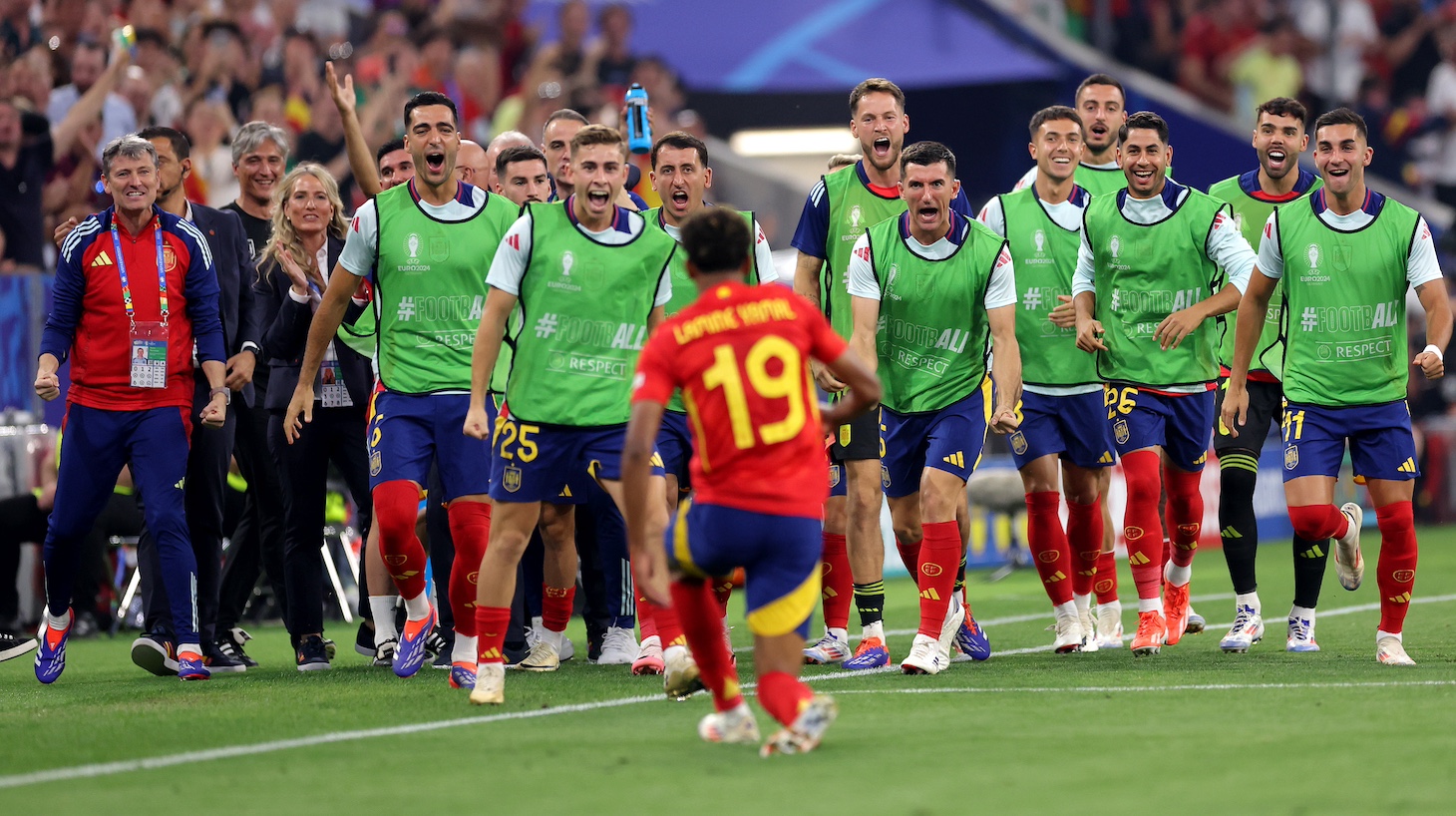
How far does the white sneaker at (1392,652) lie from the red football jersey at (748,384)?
372cm

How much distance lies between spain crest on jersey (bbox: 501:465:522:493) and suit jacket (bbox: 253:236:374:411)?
2.06m

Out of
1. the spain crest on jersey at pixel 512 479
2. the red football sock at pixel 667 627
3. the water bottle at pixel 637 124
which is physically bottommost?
the red football sock at pixel 667 627

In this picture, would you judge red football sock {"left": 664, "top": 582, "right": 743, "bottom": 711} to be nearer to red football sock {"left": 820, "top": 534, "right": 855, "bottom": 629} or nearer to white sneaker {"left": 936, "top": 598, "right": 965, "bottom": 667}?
white sneaker {"left": 936, "top": 598, "right": 965, "bottom": 667}

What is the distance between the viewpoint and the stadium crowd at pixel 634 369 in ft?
26.6

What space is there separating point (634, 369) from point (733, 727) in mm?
2071

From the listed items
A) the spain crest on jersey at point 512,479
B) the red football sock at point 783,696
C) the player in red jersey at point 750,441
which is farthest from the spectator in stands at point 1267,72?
the red football sock at point 783,696

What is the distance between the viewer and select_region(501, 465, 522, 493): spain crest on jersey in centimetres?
791

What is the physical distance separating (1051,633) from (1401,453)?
269 cm

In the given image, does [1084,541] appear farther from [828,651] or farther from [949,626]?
[828,651]

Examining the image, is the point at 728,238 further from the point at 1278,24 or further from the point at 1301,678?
the point at 1278,24

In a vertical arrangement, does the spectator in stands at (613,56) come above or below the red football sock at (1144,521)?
above

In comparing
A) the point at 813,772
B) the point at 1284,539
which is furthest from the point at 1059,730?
the point at 1284,539

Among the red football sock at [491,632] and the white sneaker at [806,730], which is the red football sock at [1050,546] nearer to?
the red football sock at [491,632]

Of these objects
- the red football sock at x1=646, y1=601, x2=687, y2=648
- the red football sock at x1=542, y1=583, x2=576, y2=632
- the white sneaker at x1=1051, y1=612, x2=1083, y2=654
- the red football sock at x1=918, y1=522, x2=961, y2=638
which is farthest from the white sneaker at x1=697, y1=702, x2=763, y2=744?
the white sneaker at x1=1051, y1=612, x2=1083, y2=654
